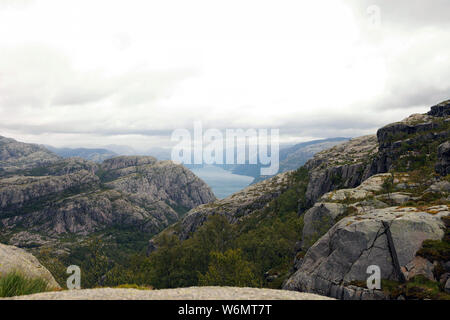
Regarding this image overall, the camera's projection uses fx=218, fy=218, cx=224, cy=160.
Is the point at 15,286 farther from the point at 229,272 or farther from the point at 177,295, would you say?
the point at 229,272

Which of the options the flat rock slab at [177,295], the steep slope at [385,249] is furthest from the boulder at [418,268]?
the flat rock slab at [177,295]

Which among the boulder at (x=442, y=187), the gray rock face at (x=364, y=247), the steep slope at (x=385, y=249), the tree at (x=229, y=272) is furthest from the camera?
the tree at (x=229, y=272)

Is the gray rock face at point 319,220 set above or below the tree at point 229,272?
above

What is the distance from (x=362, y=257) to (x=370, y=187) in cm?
4140

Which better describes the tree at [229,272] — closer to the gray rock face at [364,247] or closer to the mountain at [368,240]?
the mountain at [368,240]

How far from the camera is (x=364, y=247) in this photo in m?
31.7

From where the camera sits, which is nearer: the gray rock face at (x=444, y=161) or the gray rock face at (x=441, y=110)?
the gray rock face at (x=444, y=161)

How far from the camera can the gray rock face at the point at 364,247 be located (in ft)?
92.9

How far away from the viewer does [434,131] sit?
100 m

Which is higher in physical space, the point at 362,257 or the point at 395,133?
the point at 395,133

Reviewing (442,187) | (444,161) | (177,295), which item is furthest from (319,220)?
(177,295)

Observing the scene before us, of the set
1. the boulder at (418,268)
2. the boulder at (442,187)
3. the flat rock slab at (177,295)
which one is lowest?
the boulder at (418,268)

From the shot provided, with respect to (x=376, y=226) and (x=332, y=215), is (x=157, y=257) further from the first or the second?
(x=376, y=226)
